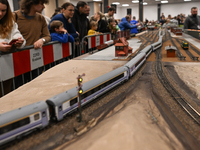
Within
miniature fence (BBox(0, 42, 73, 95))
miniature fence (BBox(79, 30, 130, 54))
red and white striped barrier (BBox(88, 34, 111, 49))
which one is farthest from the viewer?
red and white striped barrier (BBox(88, 34, 111, 49))

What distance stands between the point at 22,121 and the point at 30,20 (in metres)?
2.55

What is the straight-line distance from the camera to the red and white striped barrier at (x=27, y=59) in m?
3.47

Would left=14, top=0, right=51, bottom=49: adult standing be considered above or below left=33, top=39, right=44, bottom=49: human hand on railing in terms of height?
above

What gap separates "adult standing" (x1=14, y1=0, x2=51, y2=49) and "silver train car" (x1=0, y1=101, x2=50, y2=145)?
226cm

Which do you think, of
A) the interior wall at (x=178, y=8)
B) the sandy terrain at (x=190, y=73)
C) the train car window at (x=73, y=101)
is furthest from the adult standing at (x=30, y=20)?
the interior wall at (x=178, y=8)

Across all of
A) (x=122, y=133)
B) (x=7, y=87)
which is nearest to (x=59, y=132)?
(x=122, y=133)

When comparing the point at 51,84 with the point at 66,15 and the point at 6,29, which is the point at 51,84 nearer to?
the point at 6,29

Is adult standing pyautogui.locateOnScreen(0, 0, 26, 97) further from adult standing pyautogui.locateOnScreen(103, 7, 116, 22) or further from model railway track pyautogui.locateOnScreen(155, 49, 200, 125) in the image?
adult standing pyautogui.locateOnScreen(103, 7, 116, 22)

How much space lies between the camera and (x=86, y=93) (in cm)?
274

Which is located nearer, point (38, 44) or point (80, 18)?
point (38, 44)

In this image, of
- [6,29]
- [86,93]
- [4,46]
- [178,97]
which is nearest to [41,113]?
[86,93]

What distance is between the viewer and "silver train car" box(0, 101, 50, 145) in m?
1.87

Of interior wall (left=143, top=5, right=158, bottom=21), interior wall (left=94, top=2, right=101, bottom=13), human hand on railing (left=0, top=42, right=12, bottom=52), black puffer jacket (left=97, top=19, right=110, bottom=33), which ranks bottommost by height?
human hand on railing (left=0, top=42, right=12, bottom=52)

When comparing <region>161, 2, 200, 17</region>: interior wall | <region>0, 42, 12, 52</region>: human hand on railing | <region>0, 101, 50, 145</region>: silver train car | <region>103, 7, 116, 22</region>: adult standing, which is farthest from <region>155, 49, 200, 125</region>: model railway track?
<region>161, 2, 200, 17</region>: interior wall
